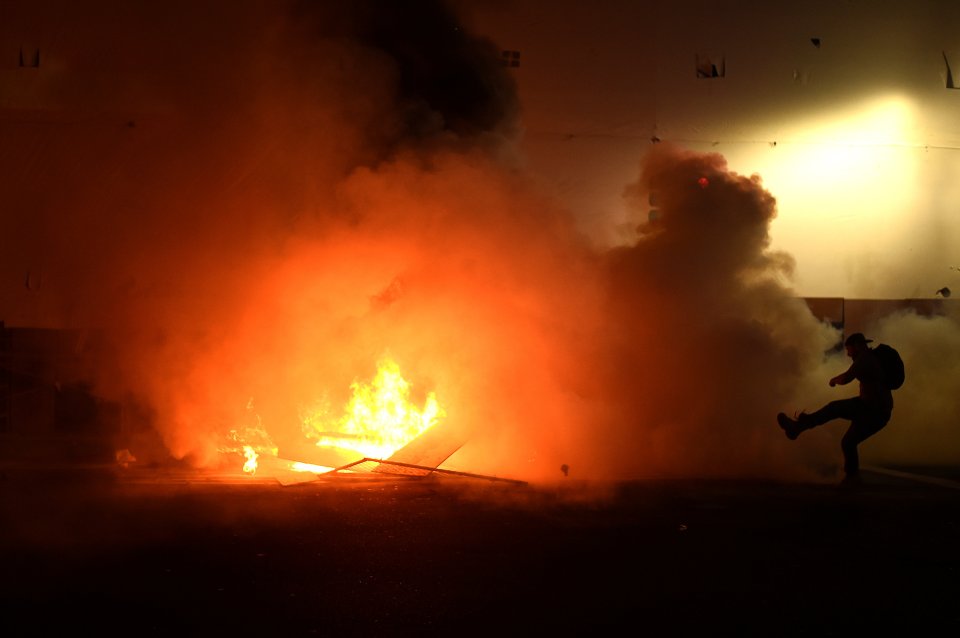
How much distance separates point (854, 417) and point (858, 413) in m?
0.05

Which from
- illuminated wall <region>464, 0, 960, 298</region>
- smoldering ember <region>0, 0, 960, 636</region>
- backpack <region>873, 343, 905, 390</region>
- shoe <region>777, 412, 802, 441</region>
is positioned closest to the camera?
smoldering ember <region>0, 0, 960, 636</region>

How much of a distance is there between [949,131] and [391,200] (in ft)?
26.3

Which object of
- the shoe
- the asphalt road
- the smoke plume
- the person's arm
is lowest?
the asphalt road

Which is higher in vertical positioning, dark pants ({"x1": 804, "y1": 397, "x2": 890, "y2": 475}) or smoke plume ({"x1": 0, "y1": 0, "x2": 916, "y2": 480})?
smoke plume ({"x1": 0, "y1": 0, "x2": 916, "y2": 480})

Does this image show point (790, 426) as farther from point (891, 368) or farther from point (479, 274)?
point (479, 274)

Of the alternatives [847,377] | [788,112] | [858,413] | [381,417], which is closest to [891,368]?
[847,377]

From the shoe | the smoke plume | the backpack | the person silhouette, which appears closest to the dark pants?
the person silhouette

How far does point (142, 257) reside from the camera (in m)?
9.67

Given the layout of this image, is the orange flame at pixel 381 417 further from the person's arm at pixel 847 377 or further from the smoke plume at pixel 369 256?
the person's arm at pixel 847 377

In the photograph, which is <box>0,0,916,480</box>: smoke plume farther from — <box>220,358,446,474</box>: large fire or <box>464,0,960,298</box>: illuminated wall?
<box>464,0,960,298</box>: illuminated wall

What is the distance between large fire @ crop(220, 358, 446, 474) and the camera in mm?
8445

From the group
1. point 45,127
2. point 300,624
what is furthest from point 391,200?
point 300,624

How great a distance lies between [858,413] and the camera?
26.0ft

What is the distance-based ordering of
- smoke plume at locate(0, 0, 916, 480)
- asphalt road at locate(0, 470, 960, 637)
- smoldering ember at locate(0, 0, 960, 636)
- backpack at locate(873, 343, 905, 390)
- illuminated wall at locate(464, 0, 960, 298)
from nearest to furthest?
asphalt road at locate(0, 470, 960, 637) < smoldering ember at locate(0, 0, 960, 636) < backpack at locate(873, 343, 905, 390) < smoke plume at locate(0, 0, 916, 480) < illuminated wall at locate(464, 0, 960, 298)
